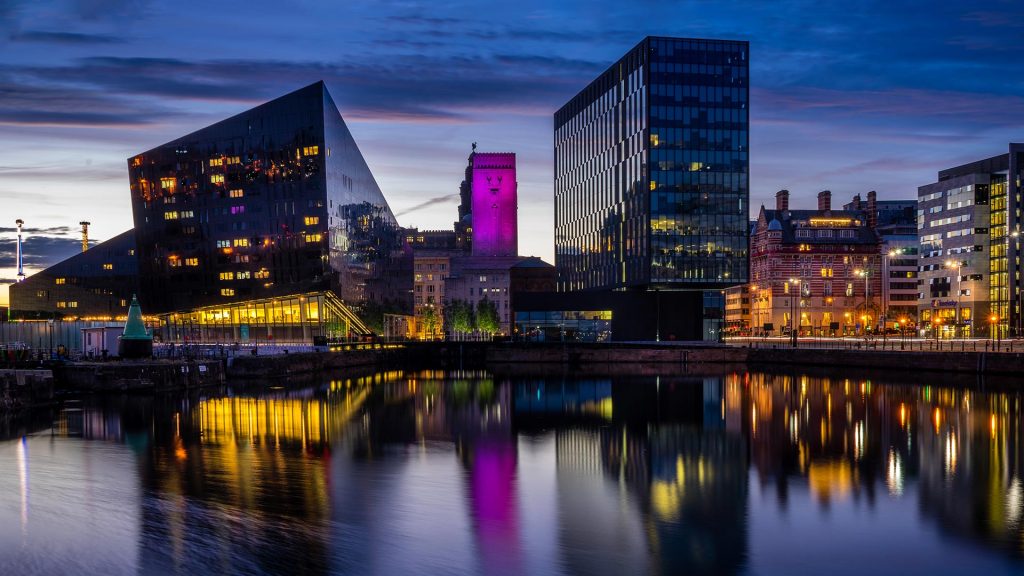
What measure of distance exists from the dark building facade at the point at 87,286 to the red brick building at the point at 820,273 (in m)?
104

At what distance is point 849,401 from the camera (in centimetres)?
5675

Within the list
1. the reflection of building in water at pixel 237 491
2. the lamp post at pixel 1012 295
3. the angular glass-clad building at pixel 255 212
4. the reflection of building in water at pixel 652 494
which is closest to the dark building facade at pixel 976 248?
the lamp post at pixel 1012 295

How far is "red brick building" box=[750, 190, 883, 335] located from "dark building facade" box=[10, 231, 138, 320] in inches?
4111

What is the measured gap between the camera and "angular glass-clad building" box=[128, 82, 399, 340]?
320ft

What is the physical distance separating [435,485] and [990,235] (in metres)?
149

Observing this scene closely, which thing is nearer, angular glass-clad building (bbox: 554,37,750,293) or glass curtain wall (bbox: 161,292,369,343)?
glass curtain wall (bbox: 161,292,369,343)

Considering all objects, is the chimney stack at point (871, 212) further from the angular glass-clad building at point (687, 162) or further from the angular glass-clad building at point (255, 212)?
the angular glass-clad building at point (255, 212)

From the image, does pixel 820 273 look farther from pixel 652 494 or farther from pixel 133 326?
pixel 652 494

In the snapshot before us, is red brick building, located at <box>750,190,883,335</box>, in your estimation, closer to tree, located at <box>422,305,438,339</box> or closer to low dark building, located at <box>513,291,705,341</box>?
low dark building, located at <box>513,291,705,341</box>

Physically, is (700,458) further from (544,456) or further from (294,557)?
(294,557)

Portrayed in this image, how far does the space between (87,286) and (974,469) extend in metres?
119

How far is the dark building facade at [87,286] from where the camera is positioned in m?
124

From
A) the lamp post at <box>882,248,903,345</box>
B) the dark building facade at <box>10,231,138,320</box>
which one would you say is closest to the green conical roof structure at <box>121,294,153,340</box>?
the dark building facade at <box>10,231,138,320</box>

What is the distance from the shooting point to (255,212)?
101m
